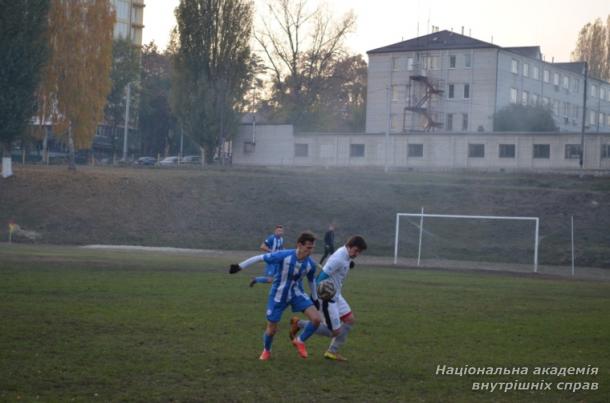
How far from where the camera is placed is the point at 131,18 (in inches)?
5172

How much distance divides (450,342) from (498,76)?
2782 inches

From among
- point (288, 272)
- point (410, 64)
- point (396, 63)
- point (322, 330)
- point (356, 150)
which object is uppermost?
point (396, 63)

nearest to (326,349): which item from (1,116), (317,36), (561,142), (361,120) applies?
(1,116)

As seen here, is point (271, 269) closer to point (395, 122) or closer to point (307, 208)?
point (307, 208)

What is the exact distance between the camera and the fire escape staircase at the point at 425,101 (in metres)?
81.9

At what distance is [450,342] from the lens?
13.7 meters

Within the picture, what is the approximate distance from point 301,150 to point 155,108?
3183 centimetres

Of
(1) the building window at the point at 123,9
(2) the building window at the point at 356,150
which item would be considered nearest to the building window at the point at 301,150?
(2) the building window at the point at 356,150

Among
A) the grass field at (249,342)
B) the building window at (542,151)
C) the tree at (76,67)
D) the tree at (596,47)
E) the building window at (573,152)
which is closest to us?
the grass field at (249,342)

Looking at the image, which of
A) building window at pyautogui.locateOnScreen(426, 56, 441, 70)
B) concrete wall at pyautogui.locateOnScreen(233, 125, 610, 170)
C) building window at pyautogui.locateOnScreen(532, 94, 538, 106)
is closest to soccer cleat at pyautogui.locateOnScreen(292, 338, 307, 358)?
concrete wall at pyautogui.locateOnScreen(233, 125, 610, 170)

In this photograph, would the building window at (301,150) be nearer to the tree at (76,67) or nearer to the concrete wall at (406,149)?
the concrete wall at (406,149)

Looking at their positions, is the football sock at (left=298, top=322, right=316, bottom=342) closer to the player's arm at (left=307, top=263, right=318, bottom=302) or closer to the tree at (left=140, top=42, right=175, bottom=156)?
the player's arm at (left=307, top=263, right=318, bottom=302)

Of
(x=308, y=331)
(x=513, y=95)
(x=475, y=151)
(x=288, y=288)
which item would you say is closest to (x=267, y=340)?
(x=308, y=331)

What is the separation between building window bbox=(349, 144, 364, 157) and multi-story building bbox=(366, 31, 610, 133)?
6.10 metres
